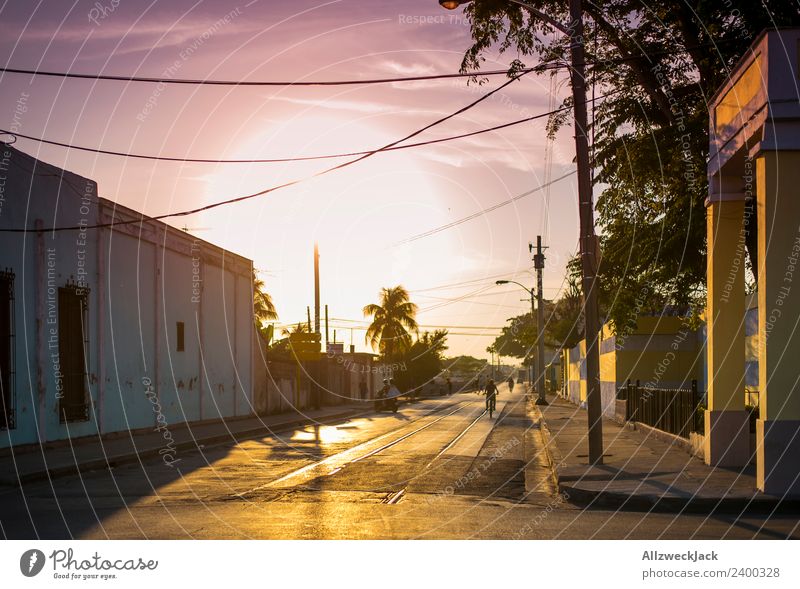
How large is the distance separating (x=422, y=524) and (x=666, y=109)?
46.2 feet

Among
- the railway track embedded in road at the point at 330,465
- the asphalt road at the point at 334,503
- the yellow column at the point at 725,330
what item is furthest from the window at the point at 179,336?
the yellow column at the point at 725,330

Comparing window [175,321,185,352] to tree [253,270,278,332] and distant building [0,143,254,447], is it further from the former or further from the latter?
tree [253,270,278,332]

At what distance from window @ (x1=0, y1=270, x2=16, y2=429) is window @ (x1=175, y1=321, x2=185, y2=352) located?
10.9 meters

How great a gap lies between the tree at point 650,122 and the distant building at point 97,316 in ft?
34.4

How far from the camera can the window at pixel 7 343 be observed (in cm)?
2053

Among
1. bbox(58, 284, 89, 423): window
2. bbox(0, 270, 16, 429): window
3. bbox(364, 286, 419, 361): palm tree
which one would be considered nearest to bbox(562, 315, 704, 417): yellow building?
bbox(58, 284, 89, 423): window

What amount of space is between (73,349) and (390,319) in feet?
189

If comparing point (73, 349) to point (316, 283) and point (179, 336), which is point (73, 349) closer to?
point (179, 336)

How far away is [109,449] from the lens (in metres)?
21.9

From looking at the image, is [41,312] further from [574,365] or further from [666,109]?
[574,365]

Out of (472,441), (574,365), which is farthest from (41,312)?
(574,365)

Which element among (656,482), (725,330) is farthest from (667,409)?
(656,482)

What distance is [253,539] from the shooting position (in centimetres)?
935

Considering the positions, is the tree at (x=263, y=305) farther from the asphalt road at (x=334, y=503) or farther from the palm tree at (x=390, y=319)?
the asphalt road at (x=334, y=503)
